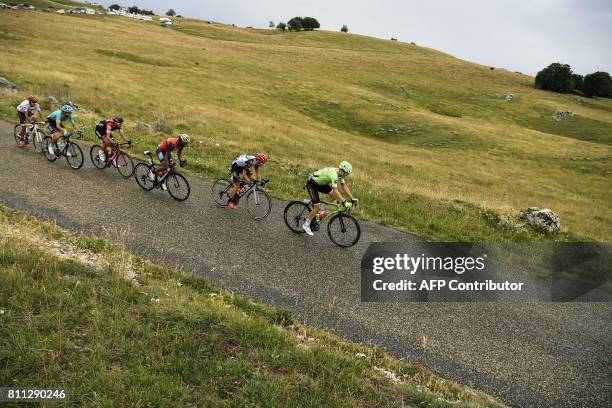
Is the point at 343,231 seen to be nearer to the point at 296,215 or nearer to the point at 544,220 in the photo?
the point at 296,215

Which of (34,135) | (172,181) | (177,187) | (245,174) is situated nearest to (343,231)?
(245,174)

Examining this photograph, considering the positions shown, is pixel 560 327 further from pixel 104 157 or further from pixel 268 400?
pixel 104 157

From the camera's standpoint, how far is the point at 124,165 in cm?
1686

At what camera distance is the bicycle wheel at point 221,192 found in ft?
48.6

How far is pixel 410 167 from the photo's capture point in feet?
109

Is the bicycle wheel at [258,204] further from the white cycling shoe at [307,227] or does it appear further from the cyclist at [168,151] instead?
the cyclist at [168,151]

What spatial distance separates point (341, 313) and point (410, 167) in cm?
2583

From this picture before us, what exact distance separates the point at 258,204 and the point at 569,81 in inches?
3944

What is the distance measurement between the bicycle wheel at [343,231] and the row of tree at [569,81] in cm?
9736

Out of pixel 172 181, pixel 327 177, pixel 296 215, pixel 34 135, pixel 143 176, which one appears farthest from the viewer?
pixel 34 135

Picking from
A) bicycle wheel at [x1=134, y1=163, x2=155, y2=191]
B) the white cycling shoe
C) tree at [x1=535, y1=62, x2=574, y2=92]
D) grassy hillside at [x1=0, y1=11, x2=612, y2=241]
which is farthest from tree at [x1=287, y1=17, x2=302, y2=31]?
the white cycling shoe

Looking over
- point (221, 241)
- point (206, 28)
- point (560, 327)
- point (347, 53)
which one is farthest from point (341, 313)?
point (206, 28)

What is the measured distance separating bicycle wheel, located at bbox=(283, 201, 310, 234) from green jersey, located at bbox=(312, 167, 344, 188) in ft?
3.56

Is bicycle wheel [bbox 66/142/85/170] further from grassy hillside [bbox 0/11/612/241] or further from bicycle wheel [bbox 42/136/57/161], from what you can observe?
grassy hillside [bbox 0/11/612/241]
